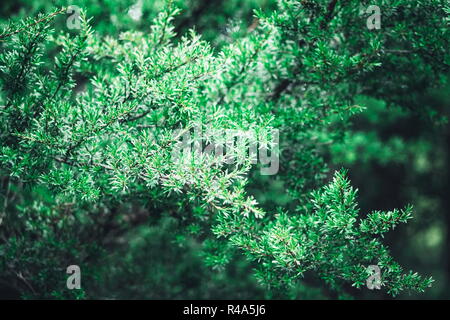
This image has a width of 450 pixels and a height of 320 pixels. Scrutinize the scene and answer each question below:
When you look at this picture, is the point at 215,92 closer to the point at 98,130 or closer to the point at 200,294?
the point at 98,130

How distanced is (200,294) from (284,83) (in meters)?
2.04

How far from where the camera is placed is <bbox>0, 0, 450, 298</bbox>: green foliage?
6.31 ft

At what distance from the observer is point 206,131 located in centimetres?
203

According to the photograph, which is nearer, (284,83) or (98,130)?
(98,130)

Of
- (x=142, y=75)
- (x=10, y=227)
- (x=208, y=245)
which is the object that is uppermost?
(x=142, y=75)

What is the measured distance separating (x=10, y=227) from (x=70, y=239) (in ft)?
1.71

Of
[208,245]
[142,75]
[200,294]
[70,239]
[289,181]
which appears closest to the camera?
[142,75]

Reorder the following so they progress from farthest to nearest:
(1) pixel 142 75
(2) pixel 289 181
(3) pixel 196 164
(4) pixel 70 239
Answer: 1. (4) pixel 70 239
2. (2) pixel 289 181
3. (1) pixel 142 75
4. (3) pixel 196 164

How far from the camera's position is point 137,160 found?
1.89 meters

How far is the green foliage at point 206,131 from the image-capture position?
1.92 meters

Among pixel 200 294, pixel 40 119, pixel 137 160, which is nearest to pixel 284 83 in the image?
pixel 137 160

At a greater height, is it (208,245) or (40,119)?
(40,119)
